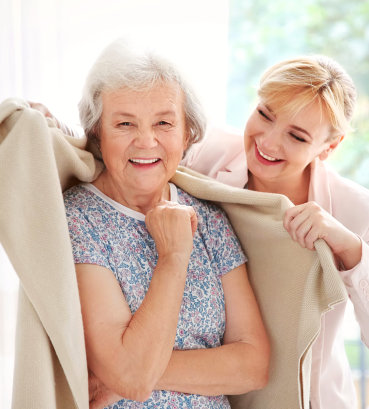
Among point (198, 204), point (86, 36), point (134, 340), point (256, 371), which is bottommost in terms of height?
point (256, 371)

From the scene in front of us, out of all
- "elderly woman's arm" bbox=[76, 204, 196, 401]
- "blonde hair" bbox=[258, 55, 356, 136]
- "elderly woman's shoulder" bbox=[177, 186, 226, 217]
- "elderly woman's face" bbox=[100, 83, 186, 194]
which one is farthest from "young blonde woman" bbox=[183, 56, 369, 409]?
"elderly woman's arm" bbox=[76, 204, 196, 401]

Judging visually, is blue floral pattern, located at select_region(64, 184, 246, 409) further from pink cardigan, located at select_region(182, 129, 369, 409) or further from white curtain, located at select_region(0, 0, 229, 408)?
white curtain, located at select_region(0, 0, 229, 408)

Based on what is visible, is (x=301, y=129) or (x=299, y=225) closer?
(x=299, y=225)

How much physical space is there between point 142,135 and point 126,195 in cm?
19

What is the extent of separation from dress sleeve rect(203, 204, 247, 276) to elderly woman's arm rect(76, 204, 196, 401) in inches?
8.6

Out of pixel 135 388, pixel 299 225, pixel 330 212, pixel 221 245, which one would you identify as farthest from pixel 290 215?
pixel 135 388

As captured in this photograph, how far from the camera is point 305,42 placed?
17.8 feet

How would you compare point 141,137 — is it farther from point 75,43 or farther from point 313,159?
point 75,43

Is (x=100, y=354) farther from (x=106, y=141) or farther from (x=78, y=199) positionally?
(x=106, y=141)

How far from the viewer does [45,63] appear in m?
2.24

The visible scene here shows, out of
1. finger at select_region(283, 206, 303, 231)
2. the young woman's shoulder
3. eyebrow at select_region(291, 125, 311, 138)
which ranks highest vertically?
eyebrow at select_region(291, 125, 311, 138)

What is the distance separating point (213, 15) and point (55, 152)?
3.91 ft

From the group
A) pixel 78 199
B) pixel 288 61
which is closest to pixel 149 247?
pixel 78 199

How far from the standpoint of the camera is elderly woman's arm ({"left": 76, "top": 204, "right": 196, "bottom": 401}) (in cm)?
133
